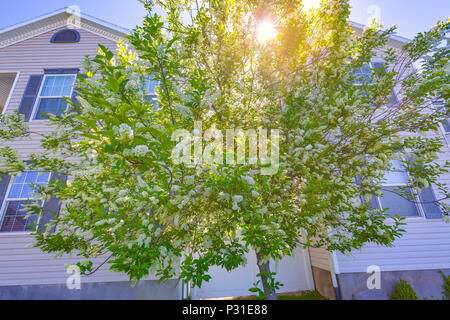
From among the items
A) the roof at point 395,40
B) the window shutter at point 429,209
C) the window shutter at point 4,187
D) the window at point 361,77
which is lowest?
the window shutter at point 429,209

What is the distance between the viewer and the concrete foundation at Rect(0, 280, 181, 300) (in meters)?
5.40

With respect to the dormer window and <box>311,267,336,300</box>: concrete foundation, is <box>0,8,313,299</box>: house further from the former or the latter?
<box>311,267,336,300</box>: concrete foundation

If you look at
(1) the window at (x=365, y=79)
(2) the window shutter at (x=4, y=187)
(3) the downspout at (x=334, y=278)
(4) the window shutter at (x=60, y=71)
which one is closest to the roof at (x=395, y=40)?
(1) the window at (x=365, y=79)

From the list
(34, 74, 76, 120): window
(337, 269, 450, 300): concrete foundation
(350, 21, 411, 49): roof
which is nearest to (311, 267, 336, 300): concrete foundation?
(337, 269, 450, 300): concrete foundation

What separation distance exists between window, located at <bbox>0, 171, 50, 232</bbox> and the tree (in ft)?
10.3

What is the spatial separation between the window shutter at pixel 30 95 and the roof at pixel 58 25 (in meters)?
2.26

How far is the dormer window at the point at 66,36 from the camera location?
8258 mm

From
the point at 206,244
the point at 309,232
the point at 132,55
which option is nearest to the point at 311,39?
the point at 132,55

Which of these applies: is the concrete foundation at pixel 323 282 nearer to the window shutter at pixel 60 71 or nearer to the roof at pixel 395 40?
the roof at pixel 395 40

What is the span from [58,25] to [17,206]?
754 centimetres

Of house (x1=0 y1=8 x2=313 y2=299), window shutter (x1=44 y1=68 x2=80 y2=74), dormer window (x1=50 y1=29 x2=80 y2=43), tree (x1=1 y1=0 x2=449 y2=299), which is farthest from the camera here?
dormer window (x1=50 y1=29 x2=80 y2=43)

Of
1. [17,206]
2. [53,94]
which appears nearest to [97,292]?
[17,206]

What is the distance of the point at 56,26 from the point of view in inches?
336

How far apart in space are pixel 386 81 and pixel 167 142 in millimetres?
4392
